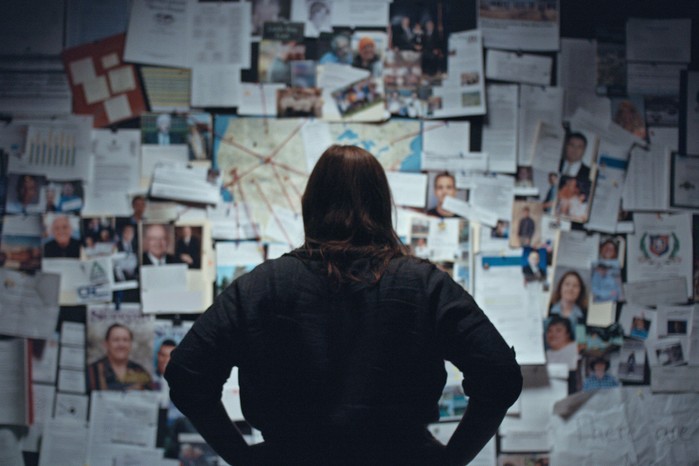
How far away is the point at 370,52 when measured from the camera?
5.68 ft

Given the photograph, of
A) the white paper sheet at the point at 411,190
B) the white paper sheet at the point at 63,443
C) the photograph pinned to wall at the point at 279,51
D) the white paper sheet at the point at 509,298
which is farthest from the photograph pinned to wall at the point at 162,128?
the white paper sheet at the point at 509,298

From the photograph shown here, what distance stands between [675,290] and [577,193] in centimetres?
42

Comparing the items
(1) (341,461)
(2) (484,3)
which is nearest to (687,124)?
(2) (484,3)

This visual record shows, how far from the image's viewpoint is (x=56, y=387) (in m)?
1.72

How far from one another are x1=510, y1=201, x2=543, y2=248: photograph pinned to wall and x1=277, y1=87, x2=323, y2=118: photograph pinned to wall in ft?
2.10

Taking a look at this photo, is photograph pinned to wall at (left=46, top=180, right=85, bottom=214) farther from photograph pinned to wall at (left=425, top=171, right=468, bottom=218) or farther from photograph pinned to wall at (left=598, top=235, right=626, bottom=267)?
photograph pinned to wall at (left=598, top=235, right=626, bottom=267)

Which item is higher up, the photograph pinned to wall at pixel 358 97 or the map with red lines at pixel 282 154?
the photograph pinned to wall at pixel 358 97

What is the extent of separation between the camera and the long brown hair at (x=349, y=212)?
3.15 feet

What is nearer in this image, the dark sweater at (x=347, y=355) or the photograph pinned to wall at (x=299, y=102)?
→ the dark sweater at (x=347, y=355)

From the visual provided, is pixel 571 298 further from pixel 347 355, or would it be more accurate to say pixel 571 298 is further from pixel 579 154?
pixel 347 355

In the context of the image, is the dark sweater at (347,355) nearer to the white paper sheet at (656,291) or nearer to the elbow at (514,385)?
the elbow at (514,385)

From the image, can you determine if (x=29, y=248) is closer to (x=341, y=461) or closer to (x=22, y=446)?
(x=22, y=446)

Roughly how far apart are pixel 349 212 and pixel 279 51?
0.92 metres

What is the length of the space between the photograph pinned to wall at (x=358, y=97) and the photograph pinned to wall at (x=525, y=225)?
51 centimetres
